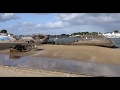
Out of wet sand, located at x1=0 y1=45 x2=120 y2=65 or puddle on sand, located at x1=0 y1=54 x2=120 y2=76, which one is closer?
puddle on sand, located at x1=0 y1=54 x2=120 y2=76

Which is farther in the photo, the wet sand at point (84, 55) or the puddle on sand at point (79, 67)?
the wet sand at point (84, 55)

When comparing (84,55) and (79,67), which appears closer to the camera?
(79,67)
